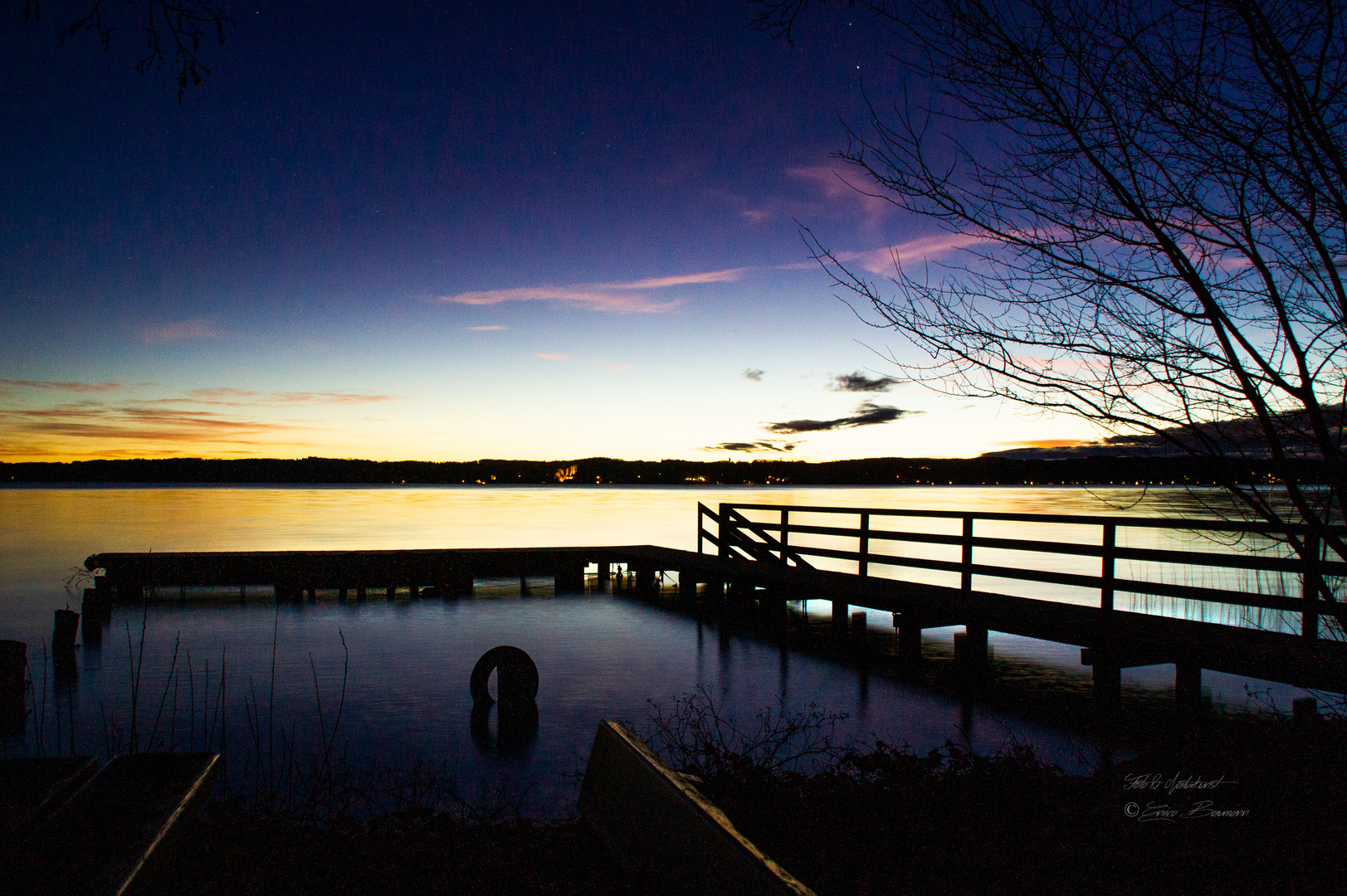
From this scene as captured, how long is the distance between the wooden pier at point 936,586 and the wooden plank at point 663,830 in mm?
2590

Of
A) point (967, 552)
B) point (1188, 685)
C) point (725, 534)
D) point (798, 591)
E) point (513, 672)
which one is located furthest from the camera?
point (725, 534)

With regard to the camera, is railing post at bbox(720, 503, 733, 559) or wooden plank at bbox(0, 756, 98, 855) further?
railing post at bbox(720, 503, 733, 559)

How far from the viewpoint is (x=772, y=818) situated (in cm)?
496

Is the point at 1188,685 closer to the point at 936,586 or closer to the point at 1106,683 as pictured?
the point at 1106,683

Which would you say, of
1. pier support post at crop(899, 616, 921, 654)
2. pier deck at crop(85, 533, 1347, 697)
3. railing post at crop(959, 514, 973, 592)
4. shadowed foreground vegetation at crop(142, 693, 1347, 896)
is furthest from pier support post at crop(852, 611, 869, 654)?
shadowed foreground vegetation at crop(142, 693, 1347, 896)

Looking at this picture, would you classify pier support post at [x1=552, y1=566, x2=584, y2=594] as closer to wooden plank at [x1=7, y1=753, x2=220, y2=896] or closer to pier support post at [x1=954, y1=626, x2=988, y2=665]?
pier support post at [x1=954, y1=626, x2=988, y2=665]

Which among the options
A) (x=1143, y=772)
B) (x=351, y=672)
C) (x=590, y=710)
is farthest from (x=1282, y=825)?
(x=351, y=672)

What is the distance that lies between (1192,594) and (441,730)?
8047 millimetres

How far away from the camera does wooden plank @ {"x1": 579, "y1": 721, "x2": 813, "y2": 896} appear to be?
2361 mm
